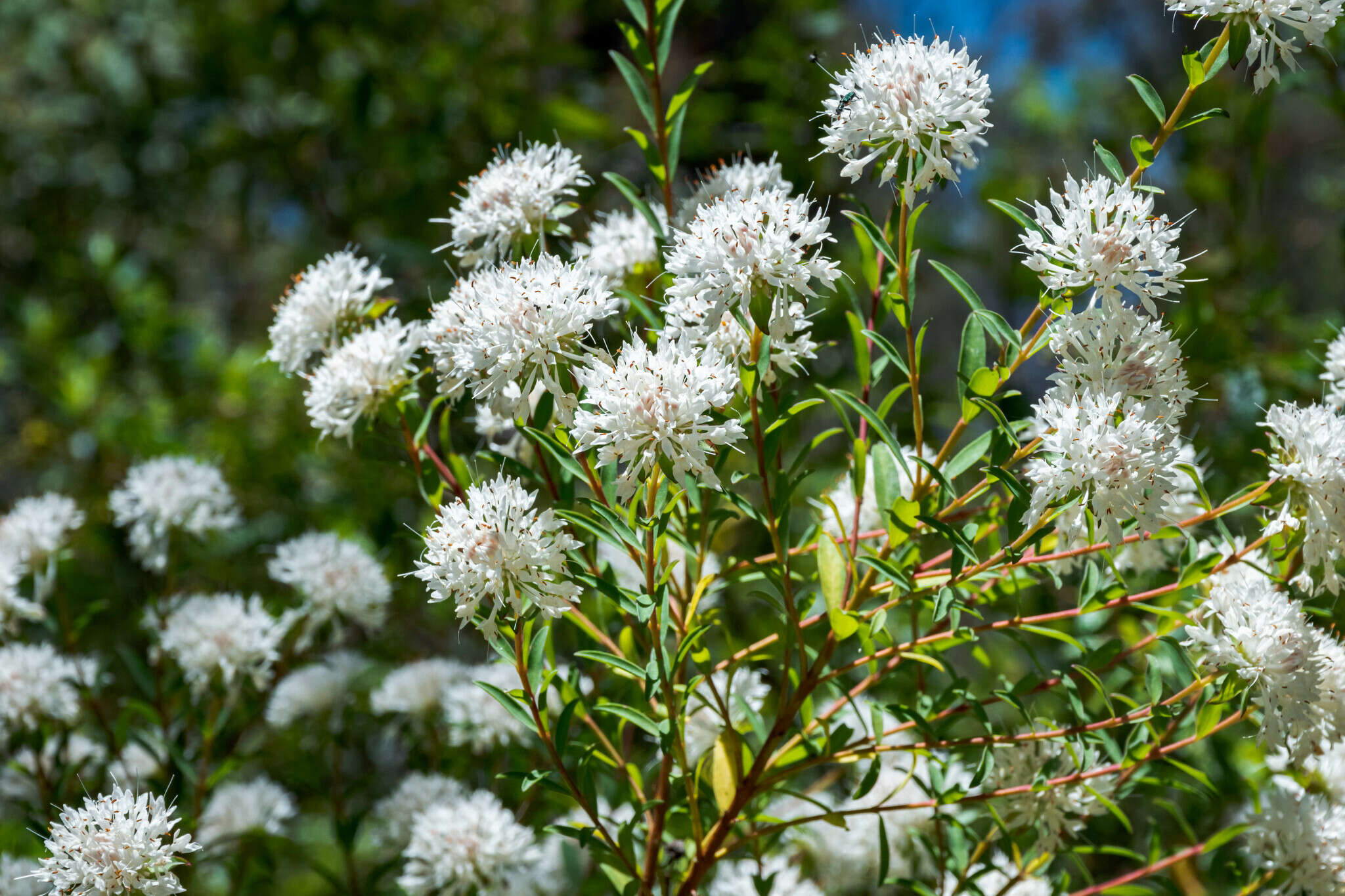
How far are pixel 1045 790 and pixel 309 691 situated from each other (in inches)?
42.6

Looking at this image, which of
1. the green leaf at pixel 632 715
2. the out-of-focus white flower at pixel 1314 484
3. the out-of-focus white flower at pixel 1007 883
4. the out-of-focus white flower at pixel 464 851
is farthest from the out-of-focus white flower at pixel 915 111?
the out-of-focus white flower at pixel 464 851

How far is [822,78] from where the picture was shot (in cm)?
200

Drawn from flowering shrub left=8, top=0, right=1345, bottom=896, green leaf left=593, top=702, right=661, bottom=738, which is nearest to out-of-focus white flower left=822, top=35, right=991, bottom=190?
flowering shrub left=8, top=0, right=1345, bottom=896

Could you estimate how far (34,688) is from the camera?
1.24 meters

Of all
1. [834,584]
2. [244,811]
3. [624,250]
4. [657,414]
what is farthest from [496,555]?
[244,811]

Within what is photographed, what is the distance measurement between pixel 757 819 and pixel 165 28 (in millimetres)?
3391

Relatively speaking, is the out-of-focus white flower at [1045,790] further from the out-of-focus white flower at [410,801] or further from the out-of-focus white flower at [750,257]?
the out-of-focus white flower at [410,801]

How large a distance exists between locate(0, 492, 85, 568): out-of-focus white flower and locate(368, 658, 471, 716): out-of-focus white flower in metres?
0.49

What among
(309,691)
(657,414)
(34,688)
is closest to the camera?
(657,414)

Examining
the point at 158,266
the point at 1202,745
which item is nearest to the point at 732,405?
the point at 1202,745

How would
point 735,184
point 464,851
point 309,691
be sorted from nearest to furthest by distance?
point 735,184, point 464,851, point 309,691

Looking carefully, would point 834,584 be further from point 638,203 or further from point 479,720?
point 479,720

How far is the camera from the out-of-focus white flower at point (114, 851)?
797mm

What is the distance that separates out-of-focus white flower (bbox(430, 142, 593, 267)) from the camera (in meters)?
0.95
